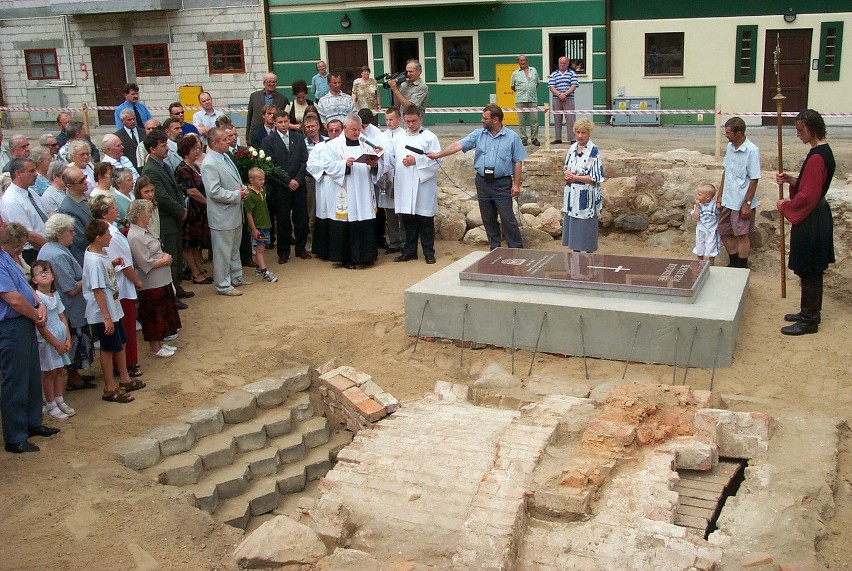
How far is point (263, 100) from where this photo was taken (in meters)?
12.2

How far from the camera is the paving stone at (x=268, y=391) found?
760 cm

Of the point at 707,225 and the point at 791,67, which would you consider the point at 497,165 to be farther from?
the point at 791,67

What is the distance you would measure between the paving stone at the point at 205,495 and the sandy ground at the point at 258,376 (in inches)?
11.1

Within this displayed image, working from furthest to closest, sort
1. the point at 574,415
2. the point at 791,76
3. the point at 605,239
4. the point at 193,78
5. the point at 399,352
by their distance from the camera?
the point at 193,78 < the point at 791,76 < the point at 605,239 < the point at 399,352 < the point at 574,415

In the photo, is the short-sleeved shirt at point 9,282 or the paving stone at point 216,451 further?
the paving stone at point 216,451

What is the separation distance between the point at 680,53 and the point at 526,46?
11.7 feet

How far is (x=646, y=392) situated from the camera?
263 inches

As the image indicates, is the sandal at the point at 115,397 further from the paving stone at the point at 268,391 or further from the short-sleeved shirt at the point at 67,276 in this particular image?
the paving stone at the point at 268,391

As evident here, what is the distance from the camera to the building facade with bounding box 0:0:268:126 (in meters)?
21.9

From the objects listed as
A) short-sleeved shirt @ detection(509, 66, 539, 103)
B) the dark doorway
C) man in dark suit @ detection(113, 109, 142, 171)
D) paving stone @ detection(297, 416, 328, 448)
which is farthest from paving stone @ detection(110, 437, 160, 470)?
the dark doorway

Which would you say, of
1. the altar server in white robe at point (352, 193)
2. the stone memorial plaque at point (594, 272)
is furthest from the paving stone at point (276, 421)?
the altar server in white robe at point (352, 193)

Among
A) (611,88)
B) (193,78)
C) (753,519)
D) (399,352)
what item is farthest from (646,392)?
(193,78)

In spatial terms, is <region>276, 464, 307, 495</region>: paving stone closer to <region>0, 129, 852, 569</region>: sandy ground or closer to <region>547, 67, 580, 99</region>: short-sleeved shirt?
<region>0, 129, 852, 569</region>: sandy ground

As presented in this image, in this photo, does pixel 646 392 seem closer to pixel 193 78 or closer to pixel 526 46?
pixel 526 46
